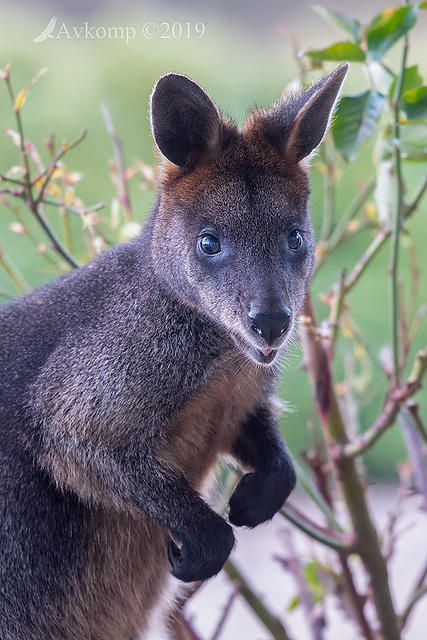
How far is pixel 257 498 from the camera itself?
1986mm

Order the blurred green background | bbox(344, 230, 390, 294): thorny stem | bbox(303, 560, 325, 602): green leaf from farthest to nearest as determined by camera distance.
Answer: the blurred green background < bbox(303, 560, 325, 602): green leaf < bbox(344, 230, 390, 294): thorny stem

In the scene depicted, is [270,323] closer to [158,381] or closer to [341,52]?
[158,381]

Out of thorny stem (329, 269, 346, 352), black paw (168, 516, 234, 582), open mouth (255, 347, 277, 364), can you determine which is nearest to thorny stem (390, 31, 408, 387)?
thorny stem (329, 269, 346, 352)

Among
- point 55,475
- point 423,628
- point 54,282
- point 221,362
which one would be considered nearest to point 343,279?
point 221,362

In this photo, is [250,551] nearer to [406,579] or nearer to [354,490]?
[406,579]

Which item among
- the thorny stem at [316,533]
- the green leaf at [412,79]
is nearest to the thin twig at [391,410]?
the thorny stem at [316,533]

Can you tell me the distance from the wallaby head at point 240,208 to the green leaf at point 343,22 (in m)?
0.17

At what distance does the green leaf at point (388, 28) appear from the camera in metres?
1.88

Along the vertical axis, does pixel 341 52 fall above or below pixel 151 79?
above

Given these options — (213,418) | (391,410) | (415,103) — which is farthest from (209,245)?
(391,410)

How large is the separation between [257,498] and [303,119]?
0.75m

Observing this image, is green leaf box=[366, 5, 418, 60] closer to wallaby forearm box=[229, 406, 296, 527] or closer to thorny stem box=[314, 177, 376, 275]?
thorny stem box=[314, 177, 376, 275]

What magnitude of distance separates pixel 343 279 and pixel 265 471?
1.59 feet

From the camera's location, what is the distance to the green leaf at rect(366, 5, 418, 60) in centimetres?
188
